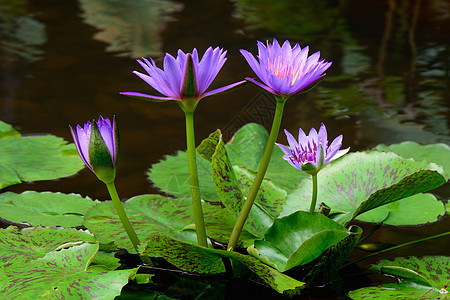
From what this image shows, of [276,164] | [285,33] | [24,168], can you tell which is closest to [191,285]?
[276,164]

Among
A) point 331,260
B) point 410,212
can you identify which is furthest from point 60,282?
point 410,212

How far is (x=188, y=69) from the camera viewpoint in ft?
2.24

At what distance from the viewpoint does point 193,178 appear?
771mm

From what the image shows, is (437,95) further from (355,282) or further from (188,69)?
(188,69)

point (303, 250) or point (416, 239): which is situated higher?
point (303, 250)

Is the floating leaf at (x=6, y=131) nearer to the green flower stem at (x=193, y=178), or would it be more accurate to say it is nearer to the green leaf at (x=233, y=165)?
the green leaf at (x=233, y=165)

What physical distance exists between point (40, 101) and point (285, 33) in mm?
1229

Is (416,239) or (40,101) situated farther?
(40,101)

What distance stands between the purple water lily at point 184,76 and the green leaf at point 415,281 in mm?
381

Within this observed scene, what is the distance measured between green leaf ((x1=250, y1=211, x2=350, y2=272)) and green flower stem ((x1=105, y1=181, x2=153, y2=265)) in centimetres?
19

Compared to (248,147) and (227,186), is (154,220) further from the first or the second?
(248,147)

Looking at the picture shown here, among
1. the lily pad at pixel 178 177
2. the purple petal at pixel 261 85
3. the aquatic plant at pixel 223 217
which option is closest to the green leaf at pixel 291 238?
the aquatic plant at pixel 223 217

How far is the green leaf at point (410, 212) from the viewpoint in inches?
39.0

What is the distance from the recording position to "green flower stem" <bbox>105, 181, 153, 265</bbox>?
794 millimetres
